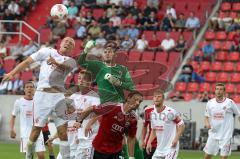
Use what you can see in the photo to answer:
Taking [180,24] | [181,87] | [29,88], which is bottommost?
[181,87]

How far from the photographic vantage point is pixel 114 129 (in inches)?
577

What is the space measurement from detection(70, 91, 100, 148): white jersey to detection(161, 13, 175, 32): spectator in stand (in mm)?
17318

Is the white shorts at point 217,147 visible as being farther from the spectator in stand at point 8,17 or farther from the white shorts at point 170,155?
the spectator in stand at point 8,17

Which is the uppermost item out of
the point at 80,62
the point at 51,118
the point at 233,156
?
the point at 80,62

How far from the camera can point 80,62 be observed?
17.4 metres

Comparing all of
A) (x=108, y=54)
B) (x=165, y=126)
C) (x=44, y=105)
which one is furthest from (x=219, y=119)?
(x=44, y=105)

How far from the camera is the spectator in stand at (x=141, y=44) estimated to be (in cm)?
3331

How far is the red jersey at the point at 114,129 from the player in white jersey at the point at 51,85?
189cm

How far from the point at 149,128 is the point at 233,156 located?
28.1 ft

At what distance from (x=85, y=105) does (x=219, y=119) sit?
6029 millimetres

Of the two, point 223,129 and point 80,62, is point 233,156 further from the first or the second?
point 80,62

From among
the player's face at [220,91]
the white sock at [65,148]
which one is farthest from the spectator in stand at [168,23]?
the white sock at [65,148]

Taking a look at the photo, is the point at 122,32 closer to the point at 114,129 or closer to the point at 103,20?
the point at 103,20

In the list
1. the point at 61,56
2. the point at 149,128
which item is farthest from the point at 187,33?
the point at 61,56
